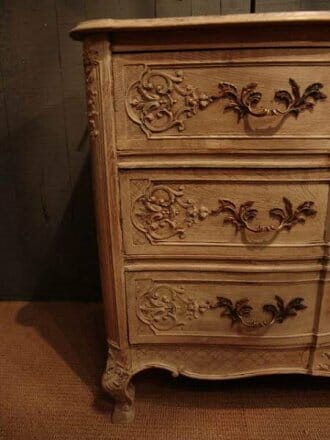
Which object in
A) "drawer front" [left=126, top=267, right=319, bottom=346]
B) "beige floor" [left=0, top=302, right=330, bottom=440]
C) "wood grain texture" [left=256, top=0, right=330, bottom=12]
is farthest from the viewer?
"wood grain texture" [left=256, top=0, right=330, bottom=12]

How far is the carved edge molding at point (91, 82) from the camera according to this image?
779 mm

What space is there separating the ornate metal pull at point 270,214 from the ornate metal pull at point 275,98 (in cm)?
19

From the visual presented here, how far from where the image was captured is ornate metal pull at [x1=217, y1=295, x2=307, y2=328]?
3.01ft

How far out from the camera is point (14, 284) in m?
1.65

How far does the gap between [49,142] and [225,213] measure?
2.88 feet

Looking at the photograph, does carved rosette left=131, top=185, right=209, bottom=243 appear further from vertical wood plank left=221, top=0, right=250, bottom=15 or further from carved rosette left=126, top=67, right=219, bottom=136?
vertical wood plank left=221, top=0, right=250, bottom=15

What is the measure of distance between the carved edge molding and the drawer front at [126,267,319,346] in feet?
1.17

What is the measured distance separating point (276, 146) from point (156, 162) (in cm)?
26

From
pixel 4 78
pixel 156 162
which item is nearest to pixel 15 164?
pixel 4 78

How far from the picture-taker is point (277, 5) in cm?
126

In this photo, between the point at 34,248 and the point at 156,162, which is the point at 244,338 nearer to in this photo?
the point at 156,162

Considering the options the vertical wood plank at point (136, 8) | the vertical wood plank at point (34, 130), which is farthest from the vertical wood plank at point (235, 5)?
the vertical wood plank at point (34, 130)

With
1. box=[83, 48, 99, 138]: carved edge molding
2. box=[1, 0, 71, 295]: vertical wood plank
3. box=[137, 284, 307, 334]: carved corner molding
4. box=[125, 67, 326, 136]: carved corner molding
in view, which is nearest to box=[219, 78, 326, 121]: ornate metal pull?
box=[125, 67, 326, 136]: carved corner molding

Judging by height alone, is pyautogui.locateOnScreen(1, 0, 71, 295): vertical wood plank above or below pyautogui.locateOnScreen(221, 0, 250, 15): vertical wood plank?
below
